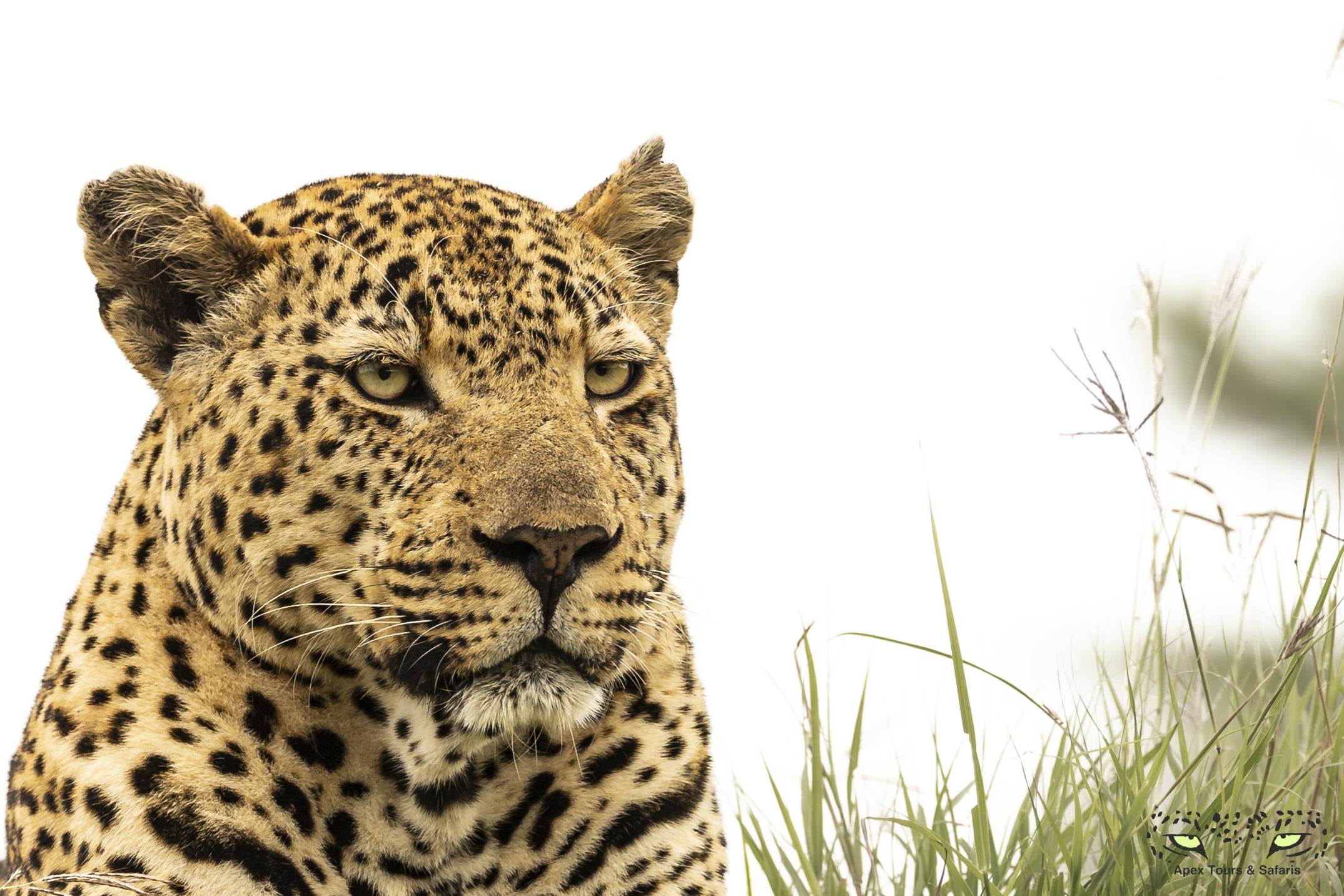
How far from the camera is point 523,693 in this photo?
4605mm

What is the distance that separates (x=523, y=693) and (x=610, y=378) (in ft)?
4.43

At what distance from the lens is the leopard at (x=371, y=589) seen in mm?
4617

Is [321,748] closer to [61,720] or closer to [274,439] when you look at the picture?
[61,720]

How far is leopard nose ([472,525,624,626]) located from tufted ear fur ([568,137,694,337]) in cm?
175

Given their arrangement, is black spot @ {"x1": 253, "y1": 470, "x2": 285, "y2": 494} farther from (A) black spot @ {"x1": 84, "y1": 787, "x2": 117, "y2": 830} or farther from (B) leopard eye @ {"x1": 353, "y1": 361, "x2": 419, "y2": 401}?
(A) black spot @ {"x1": 84, "y1": 787, "x2": 117, "y2": 830}

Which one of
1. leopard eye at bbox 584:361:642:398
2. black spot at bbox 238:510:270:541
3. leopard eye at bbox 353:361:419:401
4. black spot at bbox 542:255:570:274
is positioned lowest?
black spot at bbox 238:510:270:541

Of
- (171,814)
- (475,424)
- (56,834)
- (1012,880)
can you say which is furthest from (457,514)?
(1012,880)

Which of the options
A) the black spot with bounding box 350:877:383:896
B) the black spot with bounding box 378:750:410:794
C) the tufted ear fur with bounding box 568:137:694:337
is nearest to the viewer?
the black spot with bounding box 350:877:383:896

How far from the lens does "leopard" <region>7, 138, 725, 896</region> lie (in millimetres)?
4617

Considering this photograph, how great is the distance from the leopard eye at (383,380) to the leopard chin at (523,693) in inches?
41.4

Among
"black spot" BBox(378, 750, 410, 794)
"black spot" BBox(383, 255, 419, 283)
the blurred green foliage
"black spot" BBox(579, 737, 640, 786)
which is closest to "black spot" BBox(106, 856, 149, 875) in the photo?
"black spot" BBox(378, 750, 410, 794)

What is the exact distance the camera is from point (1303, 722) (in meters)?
5.53

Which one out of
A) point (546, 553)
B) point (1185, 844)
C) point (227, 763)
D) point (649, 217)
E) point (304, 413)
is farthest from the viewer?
point (649, 217)

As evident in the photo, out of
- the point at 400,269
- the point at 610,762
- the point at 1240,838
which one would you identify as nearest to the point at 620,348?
the point at 400,269
